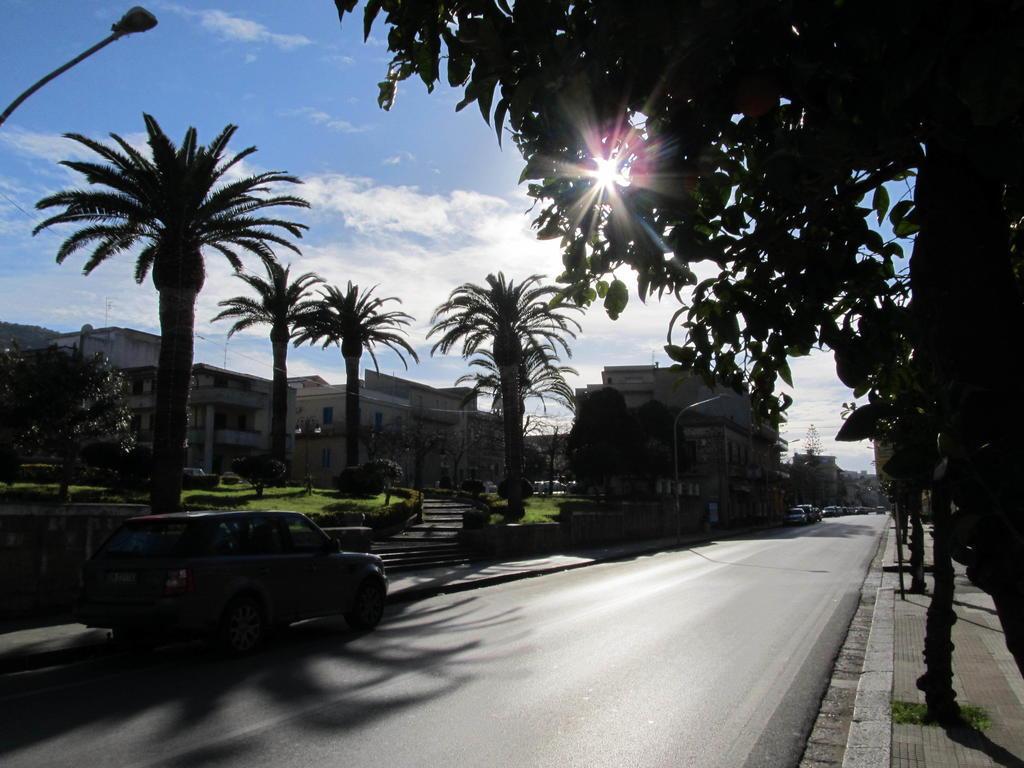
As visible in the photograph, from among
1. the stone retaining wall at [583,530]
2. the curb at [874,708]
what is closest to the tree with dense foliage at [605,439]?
the stone retaining wall at [583,530]

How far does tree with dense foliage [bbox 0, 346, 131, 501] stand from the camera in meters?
20.0

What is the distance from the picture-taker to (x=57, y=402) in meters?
20.1

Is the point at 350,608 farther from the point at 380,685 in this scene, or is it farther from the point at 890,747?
the point at 890,747

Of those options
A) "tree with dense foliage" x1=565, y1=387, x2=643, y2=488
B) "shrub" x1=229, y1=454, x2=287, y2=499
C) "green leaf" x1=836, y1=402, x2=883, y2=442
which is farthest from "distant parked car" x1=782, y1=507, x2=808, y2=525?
"green leaf" x1=836, y1=402, x2=883, y2=442

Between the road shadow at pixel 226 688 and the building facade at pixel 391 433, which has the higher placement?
the building facade at pixel 391 433

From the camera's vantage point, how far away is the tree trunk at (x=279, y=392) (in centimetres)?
3147

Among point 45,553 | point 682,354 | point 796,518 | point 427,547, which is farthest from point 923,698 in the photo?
point 796,518

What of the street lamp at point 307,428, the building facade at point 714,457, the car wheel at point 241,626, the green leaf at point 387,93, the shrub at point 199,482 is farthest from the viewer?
the street lamp at point 307,428

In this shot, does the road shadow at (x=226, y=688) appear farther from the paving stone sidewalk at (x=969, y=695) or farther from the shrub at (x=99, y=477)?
the shrub at (x=99, y=477)

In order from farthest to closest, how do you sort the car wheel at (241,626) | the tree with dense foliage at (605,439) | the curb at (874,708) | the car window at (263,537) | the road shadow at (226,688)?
the tree with dense foliage at (605,439), the car window at (263,537), the car wheel at (241,626), the road shadow at (226,688), the curb at (874,708)

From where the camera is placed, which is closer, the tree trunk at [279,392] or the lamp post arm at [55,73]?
the lamp post arm at [55,73]

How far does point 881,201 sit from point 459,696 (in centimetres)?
553

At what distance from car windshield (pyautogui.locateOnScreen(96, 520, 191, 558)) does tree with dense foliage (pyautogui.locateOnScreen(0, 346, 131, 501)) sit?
38.1 ft

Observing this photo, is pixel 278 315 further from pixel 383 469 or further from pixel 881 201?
pixel 881 201
